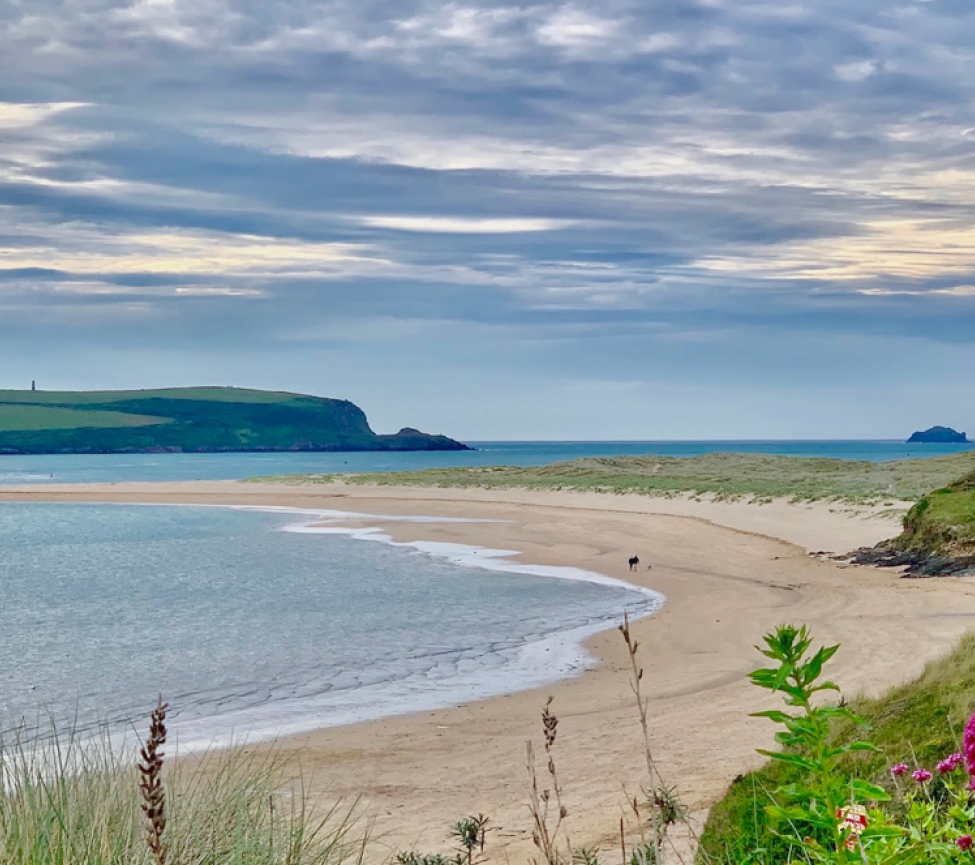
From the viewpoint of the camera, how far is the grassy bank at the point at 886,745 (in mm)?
5016

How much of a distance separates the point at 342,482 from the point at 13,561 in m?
37.1

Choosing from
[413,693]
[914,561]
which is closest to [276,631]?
[413,693]

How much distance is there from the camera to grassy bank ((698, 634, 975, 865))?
5016 mm

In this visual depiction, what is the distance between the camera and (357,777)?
376 inches

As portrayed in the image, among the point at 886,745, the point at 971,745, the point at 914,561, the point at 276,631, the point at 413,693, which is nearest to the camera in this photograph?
the point at 971,745

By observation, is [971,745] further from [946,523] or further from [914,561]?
[946,523]

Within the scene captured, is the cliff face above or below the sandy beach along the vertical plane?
above

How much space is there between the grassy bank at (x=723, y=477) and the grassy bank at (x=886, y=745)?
92.1 ft

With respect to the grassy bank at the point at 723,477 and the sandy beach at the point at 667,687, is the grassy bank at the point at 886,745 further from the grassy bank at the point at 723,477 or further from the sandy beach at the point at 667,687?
the grassy bank at the point at 723,477

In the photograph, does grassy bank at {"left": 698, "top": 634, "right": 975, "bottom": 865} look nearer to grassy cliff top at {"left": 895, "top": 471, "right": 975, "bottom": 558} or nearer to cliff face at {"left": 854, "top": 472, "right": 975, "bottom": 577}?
cliff face at {"left": 854, "top": 472, "right": 975, "bottom": 577}

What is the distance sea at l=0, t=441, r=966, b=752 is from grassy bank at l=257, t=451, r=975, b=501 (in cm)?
1500

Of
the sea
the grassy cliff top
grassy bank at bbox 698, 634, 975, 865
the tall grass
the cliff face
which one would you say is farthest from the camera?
the grassy cliff top

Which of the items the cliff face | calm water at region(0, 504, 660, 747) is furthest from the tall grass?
the cliff face

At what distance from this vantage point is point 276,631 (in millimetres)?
18688
